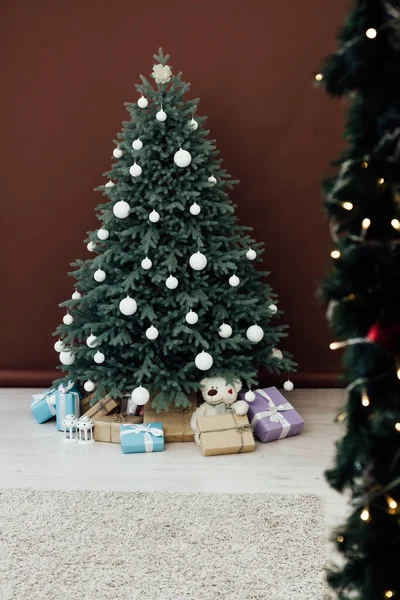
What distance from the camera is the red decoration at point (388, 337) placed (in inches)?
51.9

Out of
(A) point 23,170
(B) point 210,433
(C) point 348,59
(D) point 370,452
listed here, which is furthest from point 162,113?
(D) point 370,452

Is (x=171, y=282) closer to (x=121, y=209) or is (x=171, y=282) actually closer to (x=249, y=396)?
(x=121, y=209)

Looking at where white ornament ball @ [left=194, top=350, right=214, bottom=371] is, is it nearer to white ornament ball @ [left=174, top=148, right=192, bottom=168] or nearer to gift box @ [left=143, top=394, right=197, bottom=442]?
gift box @ [left=143, top=394, right=197, bottom=442]

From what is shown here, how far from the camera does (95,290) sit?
10.3 feet

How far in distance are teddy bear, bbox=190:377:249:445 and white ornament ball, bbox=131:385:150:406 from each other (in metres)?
0.24

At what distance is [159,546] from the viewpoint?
2.25 metres

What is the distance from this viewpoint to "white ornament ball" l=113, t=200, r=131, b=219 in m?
3.05

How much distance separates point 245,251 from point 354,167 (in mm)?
1840

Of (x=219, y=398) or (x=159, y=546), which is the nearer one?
(x=159, y=546)

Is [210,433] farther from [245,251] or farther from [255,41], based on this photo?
[255,41]

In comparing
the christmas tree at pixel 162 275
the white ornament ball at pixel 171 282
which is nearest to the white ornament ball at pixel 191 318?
the christmas tree at pixel 162 275

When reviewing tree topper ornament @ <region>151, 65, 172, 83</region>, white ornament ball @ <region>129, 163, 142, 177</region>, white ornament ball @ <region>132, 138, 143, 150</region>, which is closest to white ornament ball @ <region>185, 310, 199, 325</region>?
white ornament ball @ <region>129, 163, 142, 177</region>

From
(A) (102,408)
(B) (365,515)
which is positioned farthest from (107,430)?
(B) (365,515)

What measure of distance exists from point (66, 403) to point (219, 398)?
27.1 inches
